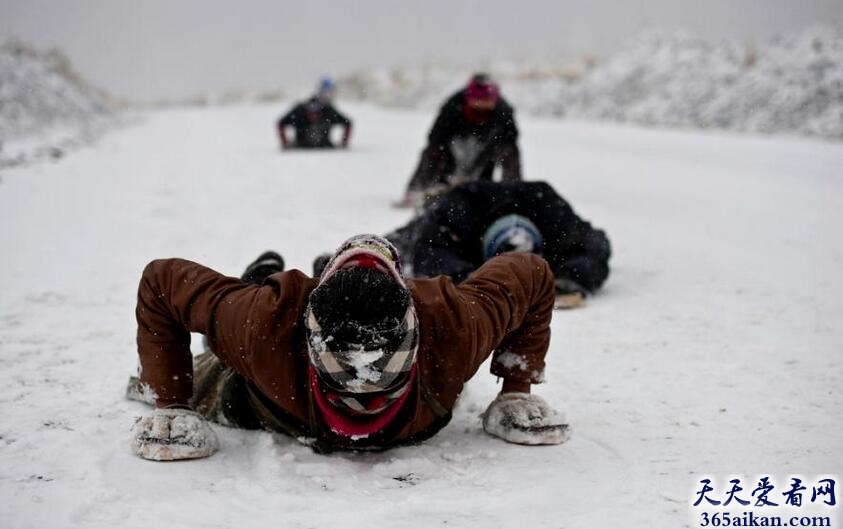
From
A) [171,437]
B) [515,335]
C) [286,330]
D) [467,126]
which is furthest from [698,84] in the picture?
[171,437]

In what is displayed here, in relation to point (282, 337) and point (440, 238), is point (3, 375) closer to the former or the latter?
point (282, 337)

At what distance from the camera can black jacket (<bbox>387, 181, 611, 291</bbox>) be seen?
3.68 m

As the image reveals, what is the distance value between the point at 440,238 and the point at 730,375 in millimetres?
1591

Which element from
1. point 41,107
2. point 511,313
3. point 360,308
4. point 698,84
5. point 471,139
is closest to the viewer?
point 360,308

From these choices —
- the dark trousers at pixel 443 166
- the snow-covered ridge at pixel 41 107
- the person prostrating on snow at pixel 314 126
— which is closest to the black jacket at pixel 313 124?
the person prostrating on snow at pixel 314 126

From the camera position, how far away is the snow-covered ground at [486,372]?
5.65ft

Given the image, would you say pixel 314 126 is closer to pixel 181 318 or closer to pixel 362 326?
pixel 181 318

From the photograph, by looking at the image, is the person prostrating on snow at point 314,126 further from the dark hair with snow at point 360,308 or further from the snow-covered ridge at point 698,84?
the dark hair with snow at point 360,308

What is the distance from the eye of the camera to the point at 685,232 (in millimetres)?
5098

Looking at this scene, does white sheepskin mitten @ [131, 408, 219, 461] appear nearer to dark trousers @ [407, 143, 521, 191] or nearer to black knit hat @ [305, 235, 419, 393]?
black knit hat @ [305, 235, 419, 393]

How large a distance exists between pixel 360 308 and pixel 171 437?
675mm

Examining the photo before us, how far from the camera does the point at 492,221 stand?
149 inches

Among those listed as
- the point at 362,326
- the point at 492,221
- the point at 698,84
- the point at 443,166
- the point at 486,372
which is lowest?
the point at 486,372

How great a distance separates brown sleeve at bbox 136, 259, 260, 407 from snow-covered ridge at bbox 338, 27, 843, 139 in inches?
356
